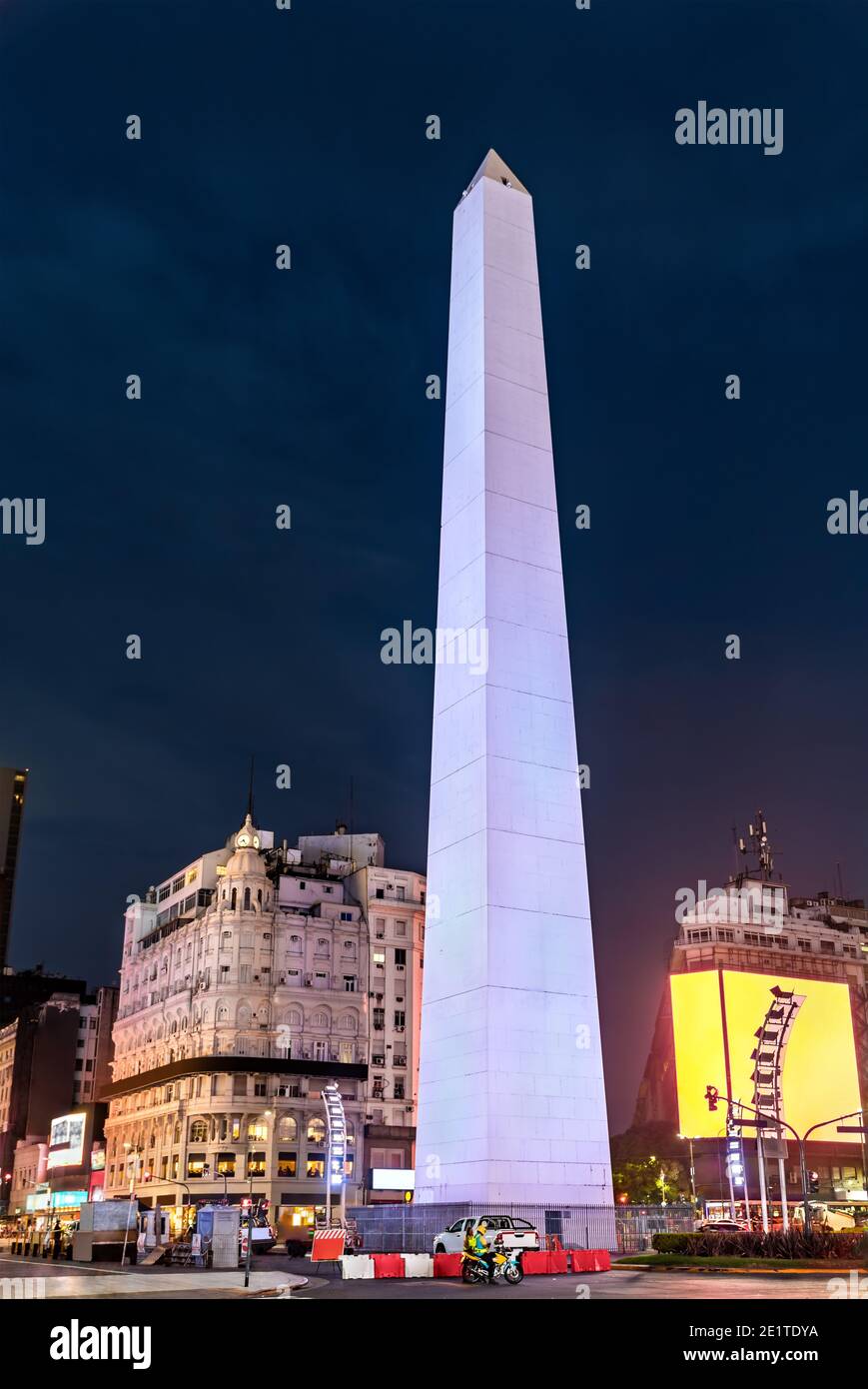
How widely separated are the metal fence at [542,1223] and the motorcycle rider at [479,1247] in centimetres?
340

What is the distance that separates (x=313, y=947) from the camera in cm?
11075

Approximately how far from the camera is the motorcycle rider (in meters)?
26.9

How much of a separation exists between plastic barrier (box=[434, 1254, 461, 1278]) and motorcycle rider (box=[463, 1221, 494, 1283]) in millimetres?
1477

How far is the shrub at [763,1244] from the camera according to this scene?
109 ft

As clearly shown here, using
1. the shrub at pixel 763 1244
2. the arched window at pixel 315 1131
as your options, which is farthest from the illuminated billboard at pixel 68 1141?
the shrub at pixel 763 1244

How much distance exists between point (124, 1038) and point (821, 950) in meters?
80.8

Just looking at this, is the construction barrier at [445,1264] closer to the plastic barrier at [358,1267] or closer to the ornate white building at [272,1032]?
the plastic barrier at [358,1267]

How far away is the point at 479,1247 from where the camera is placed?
27.2 m

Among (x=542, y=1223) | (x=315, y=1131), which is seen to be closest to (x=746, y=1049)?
(x=315, y=1131)

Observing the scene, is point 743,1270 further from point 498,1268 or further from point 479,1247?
point 479,1247

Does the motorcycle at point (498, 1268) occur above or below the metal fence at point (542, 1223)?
below
